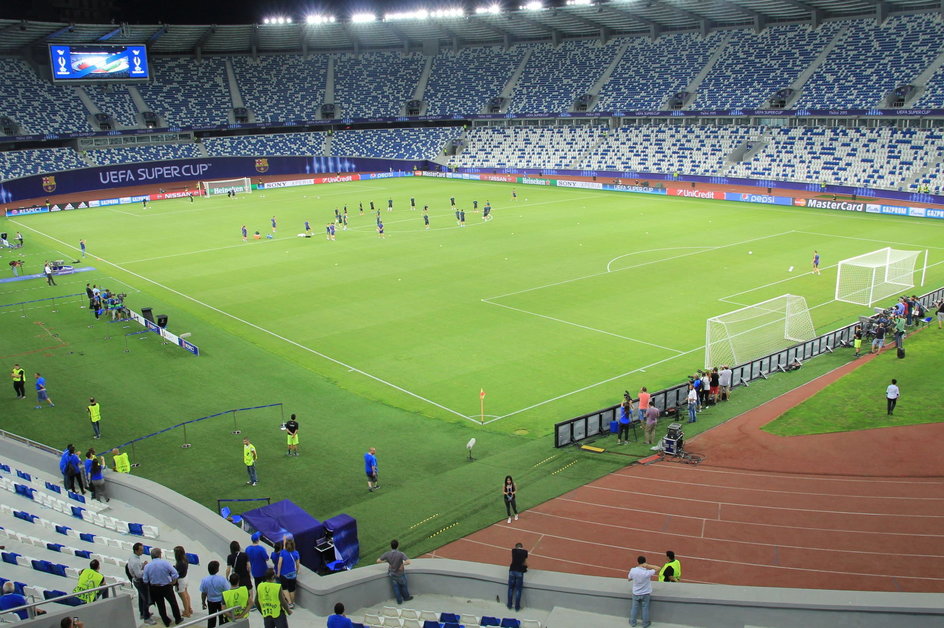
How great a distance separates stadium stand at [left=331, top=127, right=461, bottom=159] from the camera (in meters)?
105

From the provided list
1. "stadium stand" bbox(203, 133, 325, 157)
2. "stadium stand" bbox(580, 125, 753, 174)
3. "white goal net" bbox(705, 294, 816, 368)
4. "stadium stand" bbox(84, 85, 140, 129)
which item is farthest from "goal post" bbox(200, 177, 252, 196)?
"white goal net" bbox(705, 294, 816, 368)

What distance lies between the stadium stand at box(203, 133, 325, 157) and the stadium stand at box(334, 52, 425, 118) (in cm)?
599

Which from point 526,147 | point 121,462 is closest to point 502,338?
point 121,462

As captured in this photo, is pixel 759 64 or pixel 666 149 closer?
pixel 759 64

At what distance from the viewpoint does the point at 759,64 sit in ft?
270

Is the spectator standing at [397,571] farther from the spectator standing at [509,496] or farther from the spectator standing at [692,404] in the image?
the spectator standing at [692,404]

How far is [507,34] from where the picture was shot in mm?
106188

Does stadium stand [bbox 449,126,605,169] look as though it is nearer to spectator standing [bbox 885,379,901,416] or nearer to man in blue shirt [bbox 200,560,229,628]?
spectator standing [bbox 885,379,901,416]

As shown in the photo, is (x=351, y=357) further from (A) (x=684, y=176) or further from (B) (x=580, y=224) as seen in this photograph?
(A) (x=684, y=176)

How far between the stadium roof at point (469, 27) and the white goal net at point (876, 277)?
138ft

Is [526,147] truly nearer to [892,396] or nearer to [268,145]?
[268,145]

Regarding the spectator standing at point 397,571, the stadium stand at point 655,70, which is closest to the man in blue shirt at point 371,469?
the spectator standing at point 397,571

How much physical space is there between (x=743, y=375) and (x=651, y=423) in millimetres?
6991

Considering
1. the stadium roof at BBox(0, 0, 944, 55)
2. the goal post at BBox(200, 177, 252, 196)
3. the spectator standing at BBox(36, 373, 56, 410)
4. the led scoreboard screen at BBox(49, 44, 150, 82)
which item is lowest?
the spectator standing at BBox(36, 373, 56, 410)
